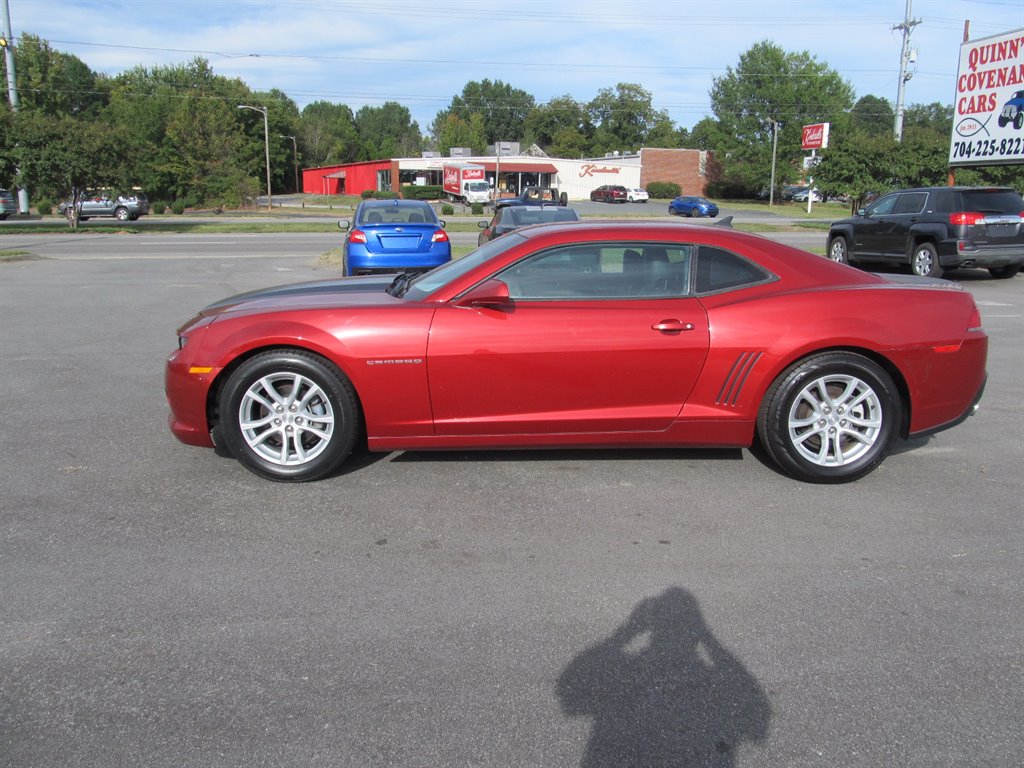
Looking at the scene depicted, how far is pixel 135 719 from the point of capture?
270 cm

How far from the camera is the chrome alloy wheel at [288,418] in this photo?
4730mm

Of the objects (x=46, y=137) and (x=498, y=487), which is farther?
(x=46, y=137)

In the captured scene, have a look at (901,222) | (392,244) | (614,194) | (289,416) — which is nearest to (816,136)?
(614,194)

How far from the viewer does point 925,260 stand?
15.1 metres

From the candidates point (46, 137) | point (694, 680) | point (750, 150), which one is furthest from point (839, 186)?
point (750, 150)

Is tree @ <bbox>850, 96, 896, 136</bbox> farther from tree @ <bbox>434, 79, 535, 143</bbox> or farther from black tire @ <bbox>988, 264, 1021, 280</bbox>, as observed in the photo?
black tire @ <bbox>988, 264, 1021, 280</bbox>

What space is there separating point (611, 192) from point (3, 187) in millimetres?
50013

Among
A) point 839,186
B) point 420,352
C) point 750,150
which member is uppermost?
point 750,150

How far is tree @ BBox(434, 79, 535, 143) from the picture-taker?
153125 mm

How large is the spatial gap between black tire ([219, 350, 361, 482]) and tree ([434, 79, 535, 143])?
15176cm

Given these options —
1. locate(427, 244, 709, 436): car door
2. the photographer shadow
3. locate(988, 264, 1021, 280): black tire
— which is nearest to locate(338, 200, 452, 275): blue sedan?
locate(427, 244, 709, 436): car door

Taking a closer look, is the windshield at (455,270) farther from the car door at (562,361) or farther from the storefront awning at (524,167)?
the storefront awning at (524,167)

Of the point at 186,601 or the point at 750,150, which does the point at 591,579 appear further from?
the point at 750,150

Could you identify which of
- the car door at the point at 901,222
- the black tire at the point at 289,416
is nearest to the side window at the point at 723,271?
the black tire at the point at 289,416
